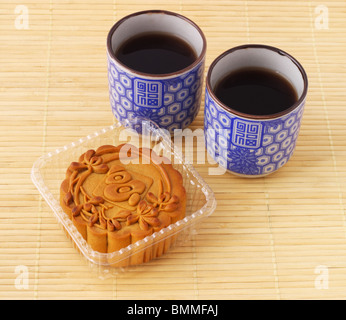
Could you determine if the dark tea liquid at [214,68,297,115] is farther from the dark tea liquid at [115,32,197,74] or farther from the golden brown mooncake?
the golden brown mooncake

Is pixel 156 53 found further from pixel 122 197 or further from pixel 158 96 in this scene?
pixel 122 197

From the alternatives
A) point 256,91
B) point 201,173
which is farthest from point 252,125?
point 201,173

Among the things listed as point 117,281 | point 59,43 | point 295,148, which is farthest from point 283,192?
point 59,43

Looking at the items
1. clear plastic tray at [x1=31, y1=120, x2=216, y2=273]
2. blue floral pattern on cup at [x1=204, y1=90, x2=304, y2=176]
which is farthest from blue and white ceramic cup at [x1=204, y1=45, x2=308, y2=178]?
clear plastic tray at [x1=31, y1=120, x2=216, y2=273]

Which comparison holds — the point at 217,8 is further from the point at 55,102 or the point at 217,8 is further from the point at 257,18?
the point at 55,102

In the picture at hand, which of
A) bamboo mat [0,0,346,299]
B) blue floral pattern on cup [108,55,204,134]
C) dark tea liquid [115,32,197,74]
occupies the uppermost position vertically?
dark tea liquid [115,32,197,74]

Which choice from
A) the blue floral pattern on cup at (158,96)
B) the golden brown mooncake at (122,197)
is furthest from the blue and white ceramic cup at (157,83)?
the golden brown mooncake at (122,197)
